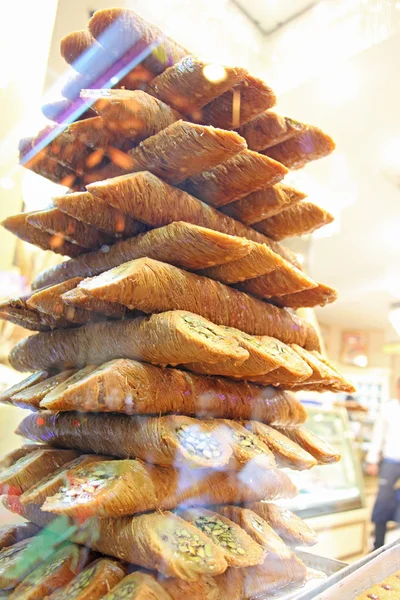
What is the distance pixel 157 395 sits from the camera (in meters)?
0.82

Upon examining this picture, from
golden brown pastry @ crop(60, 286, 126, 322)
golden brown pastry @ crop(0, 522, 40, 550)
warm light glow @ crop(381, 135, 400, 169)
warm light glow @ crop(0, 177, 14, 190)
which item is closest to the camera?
golden brown pastry @ crop(60, 286, 126, 322)

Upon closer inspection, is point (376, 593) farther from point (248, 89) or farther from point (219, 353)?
point (248, 89)

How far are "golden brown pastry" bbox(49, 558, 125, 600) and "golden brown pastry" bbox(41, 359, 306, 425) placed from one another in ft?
0.77

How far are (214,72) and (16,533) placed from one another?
0.94m

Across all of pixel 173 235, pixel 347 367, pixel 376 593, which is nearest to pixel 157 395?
pixel 173 235

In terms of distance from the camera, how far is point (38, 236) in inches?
41.9

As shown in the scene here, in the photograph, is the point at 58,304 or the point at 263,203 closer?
the point at 58,304

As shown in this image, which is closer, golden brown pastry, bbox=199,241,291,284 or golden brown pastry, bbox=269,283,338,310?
golden brown pastry, bbox=199,241,291,284

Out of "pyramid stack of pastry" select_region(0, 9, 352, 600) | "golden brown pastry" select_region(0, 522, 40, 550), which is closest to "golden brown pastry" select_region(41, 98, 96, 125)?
"pyramid stack of pastry" select_region(0, 9, 352, 600)

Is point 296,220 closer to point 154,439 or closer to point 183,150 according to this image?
point 183,150

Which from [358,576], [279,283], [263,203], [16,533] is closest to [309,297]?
[279,283]

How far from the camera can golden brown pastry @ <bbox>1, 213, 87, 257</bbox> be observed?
1.05m

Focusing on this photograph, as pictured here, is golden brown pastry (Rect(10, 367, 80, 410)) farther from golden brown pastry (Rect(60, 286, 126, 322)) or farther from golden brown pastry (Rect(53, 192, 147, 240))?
golden brown pastry (Rect(53, 192, 147, 240))

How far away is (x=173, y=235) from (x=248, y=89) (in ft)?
1.10
